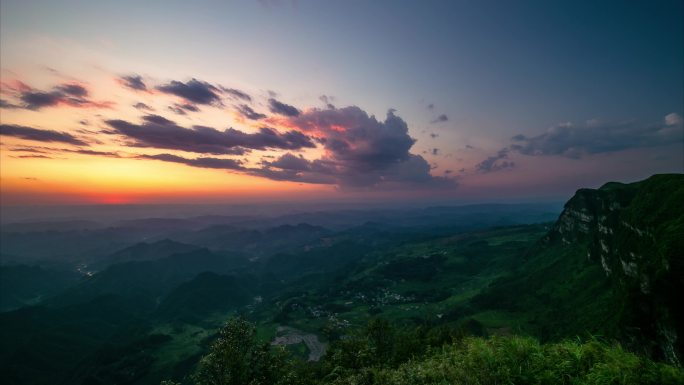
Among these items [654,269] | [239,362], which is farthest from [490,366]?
[654,269]

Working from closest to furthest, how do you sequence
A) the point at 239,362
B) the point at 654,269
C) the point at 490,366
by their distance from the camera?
the point at 490,366, the point at 239,362, the point at 654,269

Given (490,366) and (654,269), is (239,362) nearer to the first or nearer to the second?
(490,366)

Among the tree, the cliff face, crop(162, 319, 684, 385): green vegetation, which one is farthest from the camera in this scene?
the cliff face

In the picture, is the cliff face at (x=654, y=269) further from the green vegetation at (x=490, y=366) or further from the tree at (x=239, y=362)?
the tree at (x=239, y=362)

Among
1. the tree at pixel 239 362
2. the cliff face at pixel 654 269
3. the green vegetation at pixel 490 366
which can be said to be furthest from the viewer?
the cliff face at pixel 654 269

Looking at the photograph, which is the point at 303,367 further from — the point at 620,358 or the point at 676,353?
the point at 676,353

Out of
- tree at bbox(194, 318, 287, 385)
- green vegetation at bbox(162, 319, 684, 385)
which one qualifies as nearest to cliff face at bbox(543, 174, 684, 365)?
green vegetation at bbox(162, 319, 684, 385)

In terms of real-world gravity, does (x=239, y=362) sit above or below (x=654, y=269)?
below

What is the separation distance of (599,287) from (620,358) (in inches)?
5864

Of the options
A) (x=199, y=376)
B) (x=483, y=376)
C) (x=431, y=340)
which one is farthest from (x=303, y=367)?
(x=483, y=376)

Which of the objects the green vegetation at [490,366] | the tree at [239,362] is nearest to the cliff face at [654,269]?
the green vegetation at [490,366]

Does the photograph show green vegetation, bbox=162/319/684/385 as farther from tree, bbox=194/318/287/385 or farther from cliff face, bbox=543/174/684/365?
cliff face, bbox=543/174/684/365

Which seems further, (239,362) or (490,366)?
(239,362)

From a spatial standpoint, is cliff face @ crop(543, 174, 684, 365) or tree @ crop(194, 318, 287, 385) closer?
tree @ crop(194, 318, 287, 385)
